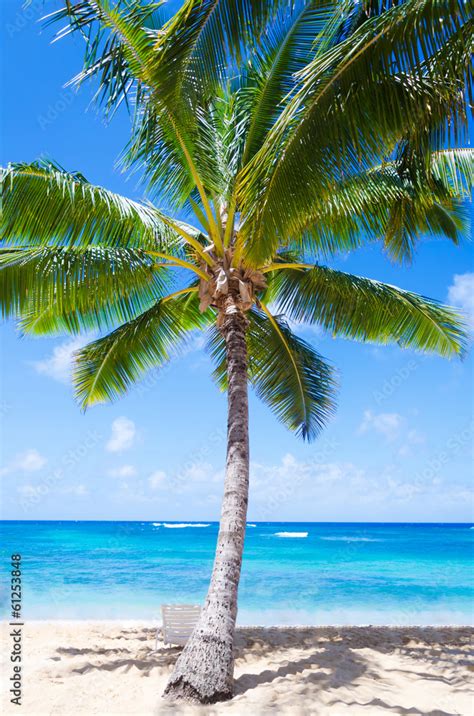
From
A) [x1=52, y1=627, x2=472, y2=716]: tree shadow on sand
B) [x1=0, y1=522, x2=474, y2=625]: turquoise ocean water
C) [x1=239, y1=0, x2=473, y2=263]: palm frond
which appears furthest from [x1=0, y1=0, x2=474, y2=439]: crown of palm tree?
[x1=0, y1=522, x2=474, y2=625]: turquoise ocean water

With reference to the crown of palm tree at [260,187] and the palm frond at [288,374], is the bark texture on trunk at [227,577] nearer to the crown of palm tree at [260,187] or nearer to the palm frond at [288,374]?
the crown of palm tree at [260,187]

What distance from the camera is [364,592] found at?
19.1 metres

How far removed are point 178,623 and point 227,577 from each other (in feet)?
6.81

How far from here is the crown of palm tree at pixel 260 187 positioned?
15.2 feet

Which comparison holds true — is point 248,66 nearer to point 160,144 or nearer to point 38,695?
point 160,144

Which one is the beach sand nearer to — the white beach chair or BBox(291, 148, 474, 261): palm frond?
the white beach chair

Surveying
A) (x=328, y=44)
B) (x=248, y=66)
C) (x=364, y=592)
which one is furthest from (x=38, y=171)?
(x=364, y=592)

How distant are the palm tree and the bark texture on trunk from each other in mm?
16

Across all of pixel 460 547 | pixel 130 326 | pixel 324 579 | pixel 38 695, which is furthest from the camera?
pixel 460 547

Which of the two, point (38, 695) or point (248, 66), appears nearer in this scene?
point (38, 695)

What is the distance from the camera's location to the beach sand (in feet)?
16.1

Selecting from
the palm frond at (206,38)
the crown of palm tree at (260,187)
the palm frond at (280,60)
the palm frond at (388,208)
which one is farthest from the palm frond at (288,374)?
the palm frond at (206,38)

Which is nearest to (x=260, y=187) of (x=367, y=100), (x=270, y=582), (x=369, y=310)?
(x=367, y=100)

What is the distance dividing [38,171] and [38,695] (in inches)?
202
